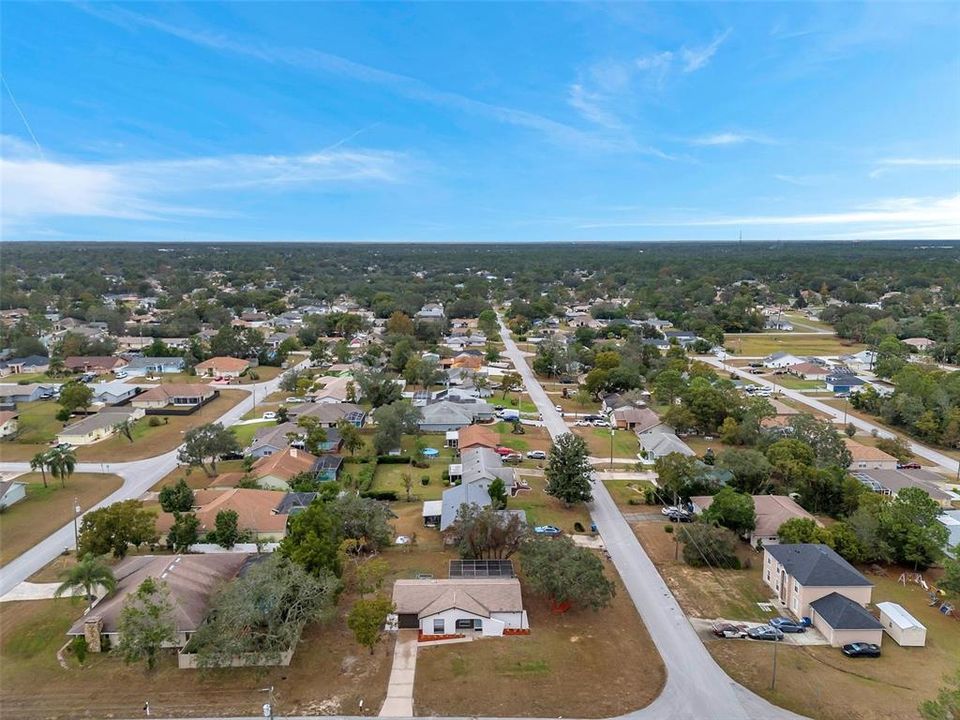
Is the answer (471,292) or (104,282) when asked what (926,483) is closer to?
(471,292)

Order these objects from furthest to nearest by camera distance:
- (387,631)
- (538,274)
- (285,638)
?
(538,274)
(387,631)
(285,638)

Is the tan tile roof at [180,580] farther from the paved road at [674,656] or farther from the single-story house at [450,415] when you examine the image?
the single-story house at [450,415]

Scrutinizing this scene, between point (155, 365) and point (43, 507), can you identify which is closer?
point (43, 507)

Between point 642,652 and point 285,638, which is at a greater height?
point 285,638

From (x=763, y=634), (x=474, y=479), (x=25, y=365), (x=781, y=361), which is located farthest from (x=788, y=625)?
(x=25, y=365)

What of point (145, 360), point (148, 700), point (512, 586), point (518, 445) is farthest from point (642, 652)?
point (145, 360)

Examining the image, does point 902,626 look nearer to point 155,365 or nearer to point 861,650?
point 861,650
